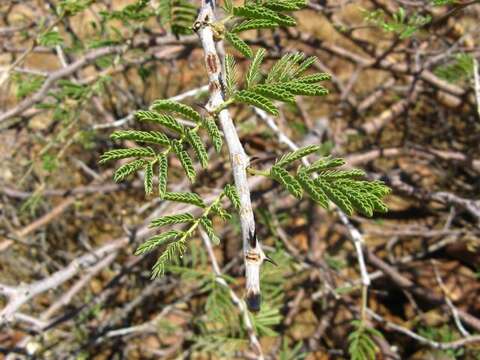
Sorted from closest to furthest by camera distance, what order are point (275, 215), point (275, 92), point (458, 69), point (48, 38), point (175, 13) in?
point (275, 92) → point (48, 38) → point (175, 13) → point (458, 69) → point (275, 215)

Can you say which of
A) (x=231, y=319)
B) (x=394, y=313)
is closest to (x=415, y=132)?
(x=394, y=313)

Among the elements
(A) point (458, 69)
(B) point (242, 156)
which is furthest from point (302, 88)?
(A) point (458, 69)

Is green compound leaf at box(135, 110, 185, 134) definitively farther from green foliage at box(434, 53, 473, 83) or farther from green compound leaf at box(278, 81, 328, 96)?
green foliage at box(434, 53, 473, 83)

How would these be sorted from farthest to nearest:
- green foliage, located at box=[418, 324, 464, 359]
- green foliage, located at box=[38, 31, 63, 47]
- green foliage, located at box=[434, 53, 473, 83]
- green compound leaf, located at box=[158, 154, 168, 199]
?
green foliage, located at box=[418, 324, 464, 359] < green foliage, located at box=[434, 53, 473, 83] < green foliage, located at box=[38, 31, 63, 47] < green compound leaf, located at box=[158, 154, 168, 199]

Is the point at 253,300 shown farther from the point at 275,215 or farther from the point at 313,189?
the point at 275,215

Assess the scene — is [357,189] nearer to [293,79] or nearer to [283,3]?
[293,79]

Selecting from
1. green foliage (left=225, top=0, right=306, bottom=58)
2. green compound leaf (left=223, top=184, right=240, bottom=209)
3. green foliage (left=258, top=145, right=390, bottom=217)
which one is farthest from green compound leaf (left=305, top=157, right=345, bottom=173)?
green foliage (left=225, top=0, right=306, bottom=58)
